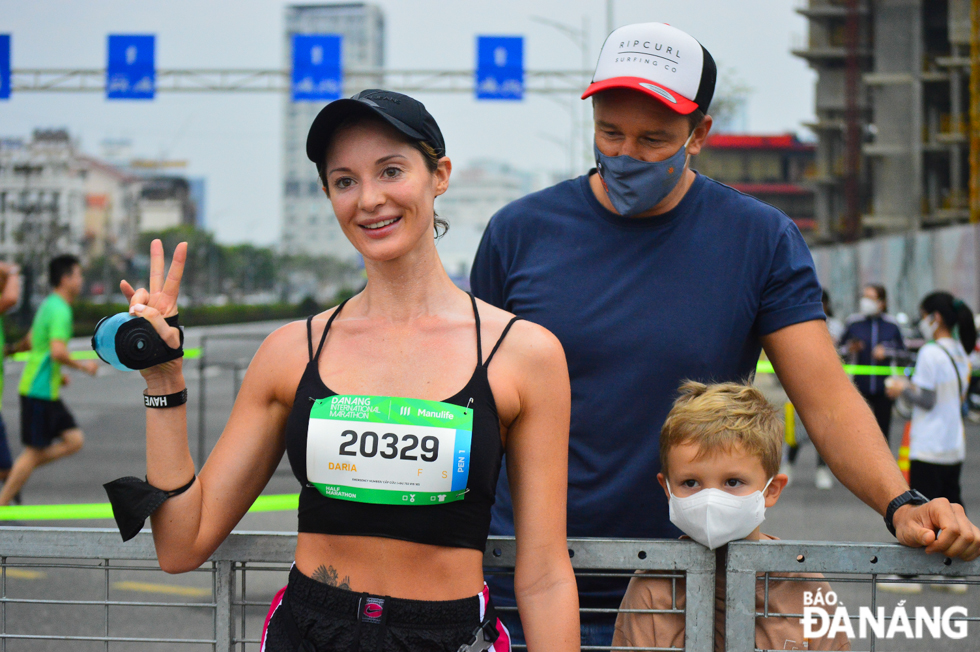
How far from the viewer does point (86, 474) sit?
33.1 feet

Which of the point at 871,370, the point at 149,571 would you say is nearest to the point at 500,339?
the point at 149,571

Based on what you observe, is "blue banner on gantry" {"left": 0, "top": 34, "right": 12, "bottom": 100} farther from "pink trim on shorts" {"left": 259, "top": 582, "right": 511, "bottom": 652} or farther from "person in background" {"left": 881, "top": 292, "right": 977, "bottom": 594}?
"pink trim on shorts" {"left": 259, "top": 582, "right": 511, "bottom": 652}

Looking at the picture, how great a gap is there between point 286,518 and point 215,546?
6009 mm

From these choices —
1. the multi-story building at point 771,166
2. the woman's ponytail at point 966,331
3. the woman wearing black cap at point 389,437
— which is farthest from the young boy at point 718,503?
the multi-story building at point 771,166

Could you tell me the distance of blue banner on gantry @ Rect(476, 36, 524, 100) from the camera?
23703 mm

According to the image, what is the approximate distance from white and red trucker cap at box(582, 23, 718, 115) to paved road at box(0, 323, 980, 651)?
51.3 inches

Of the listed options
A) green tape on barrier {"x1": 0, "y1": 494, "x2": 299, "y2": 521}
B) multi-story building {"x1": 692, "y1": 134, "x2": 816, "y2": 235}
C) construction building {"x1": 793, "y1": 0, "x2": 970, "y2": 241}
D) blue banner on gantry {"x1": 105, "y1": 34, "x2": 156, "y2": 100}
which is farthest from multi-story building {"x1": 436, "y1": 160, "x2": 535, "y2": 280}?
green tape on barrier {"x1": 0, "y1": 494, "x2": 299, "y2": 521}

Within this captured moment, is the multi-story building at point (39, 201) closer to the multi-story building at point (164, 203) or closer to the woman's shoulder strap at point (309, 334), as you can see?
the multi-story building at point (164, 203)

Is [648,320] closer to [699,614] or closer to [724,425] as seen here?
[724,425]

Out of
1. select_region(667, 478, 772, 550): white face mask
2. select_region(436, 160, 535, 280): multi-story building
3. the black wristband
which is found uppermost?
select_region(436, 160, 535, 280): multi-story building

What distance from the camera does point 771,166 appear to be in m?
90.4

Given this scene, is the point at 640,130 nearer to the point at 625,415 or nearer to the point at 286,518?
the point at 625,415

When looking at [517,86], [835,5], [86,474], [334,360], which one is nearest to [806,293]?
[334,360]

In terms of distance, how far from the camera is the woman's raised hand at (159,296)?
1939 mm
